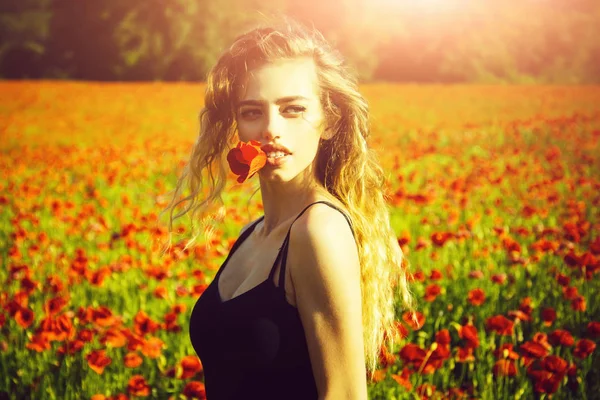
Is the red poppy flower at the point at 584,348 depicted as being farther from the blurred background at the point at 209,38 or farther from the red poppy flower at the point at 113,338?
the blurred background at the point at 209,38

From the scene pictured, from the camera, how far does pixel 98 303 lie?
293 cm

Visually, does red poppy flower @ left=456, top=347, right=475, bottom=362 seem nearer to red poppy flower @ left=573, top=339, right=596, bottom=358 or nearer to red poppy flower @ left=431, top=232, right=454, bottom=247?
red poppy flower @ left=573, top=339, right=596, bottom=358

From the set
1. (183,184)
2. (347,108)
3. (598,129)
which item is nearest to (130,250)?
(183,184)

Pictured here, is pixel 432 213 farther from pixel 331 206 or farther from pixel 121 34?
pixel 121 34

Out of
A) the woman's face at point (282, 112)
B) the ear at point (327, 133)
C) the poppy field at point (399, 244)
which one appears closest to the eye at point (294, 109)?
the woman's face at point (282, 112)

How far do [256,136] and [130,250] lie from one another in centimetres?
253

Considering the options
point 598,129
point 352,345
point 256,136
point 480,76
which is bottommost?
point 352,345

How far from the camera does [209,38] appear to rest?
16625mm

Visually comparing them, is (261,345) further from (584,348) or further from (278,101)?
(584,348)

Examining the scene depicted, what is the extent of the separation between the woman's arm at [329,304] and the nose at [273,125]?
233 mm

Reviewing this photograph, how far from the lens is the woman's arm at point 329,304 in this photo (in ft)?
3.70

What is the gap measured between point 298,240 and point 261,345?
0.24 metres

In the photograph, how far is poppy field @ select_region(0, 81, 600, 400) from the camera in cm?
209

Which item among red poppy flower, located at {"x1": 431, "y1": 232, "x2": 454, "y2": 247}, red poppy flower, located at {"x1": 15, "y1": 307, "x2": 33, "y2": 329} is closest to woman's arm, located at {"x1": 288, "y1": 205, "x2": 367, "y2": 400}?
red poppy flower, located at {"x1": 15, "y1": 307, "x2": 33, "y2": 329}
